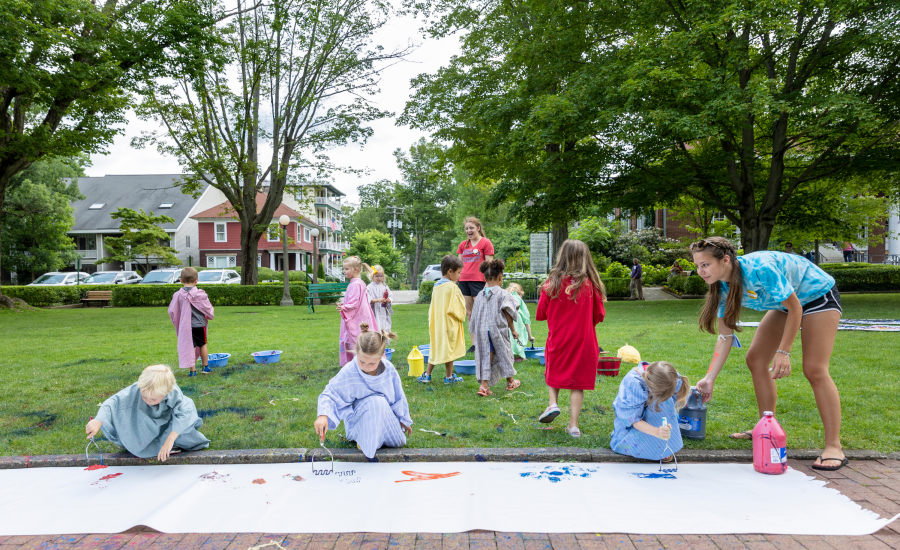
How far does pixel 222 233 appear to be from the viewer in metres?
42.2

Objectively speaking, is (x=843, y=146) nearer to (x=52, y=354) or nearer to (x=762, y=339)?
(x=762, y=339)

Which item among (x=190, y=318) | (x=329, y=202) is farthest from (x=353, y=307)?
(x=329, y=202)

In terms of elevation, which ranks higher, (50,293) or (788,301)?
(788,301)

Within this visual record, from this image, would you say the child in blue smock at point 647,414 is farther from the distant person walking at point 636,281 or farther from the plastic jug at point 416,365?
the distant person walking at point 636,281

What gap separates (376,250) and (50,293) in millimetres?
33470

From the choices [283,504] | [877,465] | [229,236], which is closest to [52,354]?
[283,504]

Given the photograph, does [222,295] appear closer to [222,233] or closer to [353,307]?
[353,307]

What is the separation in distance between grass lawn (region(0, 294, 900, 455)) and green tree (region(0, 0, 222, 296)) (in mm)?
7324

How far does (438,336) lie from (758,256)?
3.65 m

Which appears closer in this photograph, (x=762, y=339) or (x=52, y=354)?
(x=762, y=339)

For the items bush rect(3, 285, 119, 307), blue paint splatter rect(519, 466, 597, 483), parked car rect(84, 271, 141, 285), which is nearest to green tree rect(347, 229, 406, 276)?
parked car rect(84, 271, 141, 285)

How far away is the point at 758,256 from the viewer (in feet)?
12.3

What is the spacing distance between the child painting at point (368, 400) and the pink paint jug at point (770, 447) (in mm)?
2556

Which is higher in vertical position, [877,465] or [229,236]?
[229,236]
